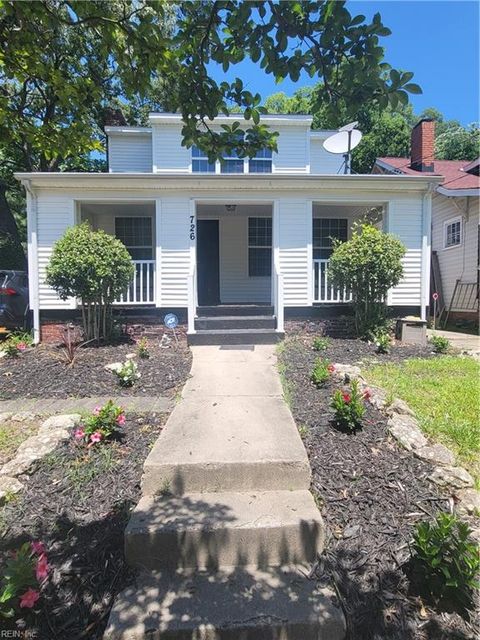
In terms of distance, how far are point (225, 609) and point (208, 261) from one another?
9.55 meters

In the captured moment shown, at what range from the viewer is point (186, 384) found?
494 centimetres

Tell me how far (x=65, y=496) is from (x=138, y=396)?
2.03 metres

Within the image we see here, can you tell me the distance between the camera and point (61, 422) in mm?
3654

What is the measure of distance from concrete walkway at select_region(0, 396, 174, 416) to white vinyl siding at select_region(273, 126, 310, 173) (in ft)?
29.9

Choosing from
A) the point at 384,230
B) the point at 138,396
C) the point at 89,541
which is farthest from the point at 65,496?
the point at 384,230

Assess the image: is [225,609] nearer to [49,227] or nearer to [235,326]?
[235,326]

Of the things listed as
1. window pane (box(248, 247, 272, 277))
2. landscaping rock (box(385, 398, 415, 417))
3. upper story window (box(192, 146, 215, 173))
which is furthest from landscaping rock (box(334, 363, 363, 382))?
upper story window (box(192, 146, 215, 173))

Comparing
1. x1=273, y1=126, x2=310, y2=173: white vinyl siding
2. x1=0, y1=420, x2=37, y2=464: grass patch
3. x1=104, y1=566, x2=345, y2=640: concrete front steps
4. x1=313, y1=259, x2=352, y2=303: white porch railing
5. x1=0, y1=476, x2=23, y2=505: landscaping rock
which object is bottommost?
x1=104, y1=566, x2=345, y2=640: concrete front steps

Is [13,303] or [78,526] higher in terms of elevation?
[13,303]

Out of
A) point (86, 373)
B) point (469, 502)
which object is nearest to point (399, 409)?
point (469, 502)

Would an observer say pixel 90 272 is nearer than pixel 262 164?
Yes

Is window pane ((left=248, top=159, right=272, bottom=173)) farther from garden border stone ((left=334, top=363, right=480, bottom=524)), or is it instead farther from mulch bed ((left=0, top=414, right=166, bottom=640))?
mulch bed ((left=0, top=414, right=166, bottom=640))

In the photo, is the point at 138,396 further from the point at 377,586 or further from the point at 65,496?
the point at 377,586

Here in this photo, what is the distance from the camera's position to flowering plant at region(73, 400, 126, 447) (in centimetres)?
323
